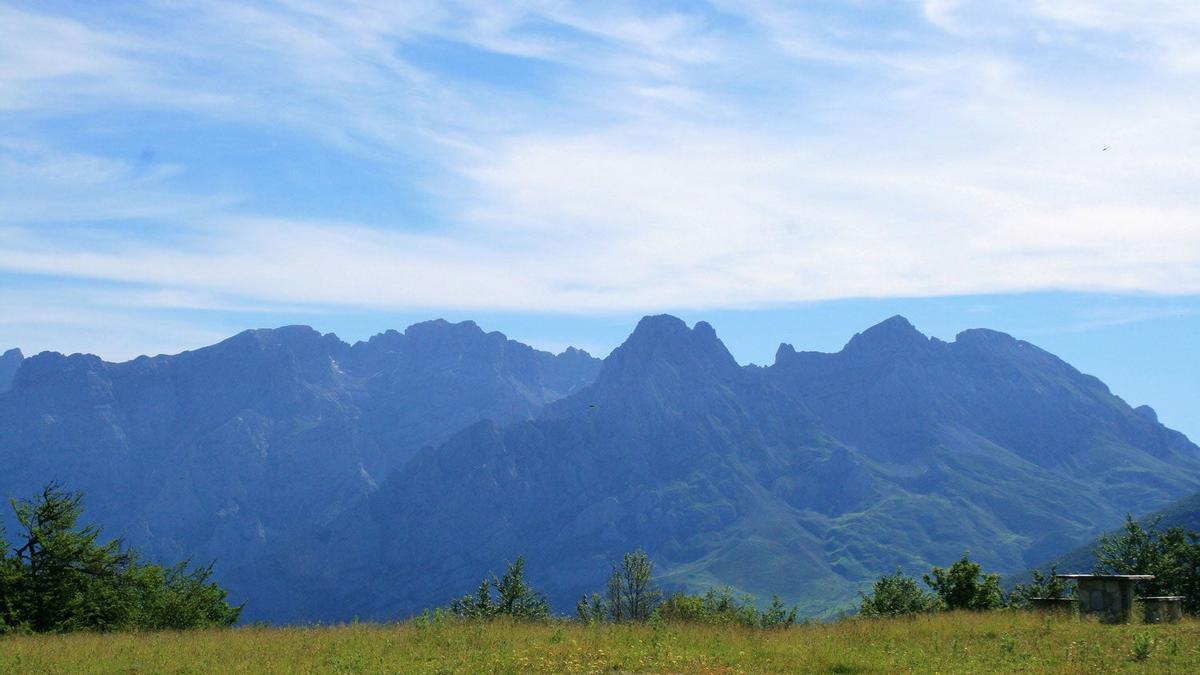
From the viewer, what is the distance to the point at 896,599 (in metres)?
73.6

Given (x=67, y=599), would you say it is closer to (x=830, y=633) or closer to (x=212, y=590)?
(x=212, y=590)

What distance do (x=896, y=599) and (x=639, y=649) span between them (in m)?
48.8

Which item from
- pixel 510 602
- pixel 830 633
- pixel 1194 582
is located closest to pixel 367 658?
pixel 830 633

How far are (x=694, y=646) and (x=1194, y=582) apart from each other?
5223 centimetres

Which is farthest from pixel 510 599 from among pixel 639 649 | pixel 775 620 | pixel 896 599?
pixel 639 649

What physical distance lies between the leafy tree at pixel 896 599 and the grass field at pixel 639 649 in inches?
1197

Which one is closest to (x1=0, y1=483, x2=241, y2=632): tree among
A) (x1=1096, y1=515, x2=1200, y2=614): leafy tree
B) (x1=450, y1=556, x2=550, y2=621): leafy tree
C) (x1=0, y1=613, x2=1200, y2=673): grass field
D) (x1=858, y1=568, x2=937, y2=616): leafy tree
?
(x1=0, y1=613, x2=1200, y2=673): grass field

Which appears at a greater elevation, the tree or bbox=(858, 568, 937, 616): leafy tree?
the tree

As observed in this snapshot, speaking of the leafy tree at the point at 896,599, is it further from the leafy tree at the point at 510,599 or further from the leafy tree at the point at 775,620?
the leafy tree at the point at 510,599

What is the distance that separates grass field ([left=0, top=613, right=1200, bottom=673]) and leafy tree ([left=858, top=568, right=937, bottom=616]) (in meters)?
30.4

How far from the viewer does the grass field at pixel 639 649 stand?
27.5 meters

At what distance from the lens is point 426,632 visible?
34250 mm

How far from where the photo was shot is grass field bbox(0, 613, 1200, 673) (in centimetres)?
2747

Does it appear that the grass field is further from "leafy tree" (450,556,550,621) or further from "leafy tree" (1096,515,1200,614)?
"leafy tree" (450,556,550,621)
